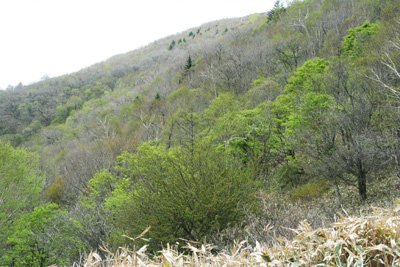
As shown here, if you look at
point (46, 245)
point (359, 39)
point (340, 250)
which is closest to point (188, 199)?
point (340, 250)

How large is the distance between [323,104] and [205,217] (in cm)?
1151

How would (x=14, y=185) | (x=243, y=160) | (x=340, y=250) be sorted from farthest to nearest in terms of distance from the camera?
(x=14, y=185) < (x=243, y=160) < (x=340, y=250)

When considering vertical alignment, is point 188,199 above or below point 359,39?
below

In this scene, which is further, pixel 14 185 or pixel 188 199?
pixel 14 185

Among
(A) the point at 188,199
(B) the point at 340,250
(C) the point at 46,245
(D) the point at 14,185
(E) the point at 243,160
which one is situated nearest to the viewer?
(B) the point at 340,250

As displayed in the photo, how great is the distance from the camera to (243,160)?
740 inches

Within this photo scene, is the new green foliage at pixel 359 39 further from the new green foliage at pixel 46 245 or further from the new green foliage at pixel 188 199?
the new green foliage at pixel 46 245

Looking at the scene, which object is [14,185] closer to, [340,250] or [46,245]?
[46,245]

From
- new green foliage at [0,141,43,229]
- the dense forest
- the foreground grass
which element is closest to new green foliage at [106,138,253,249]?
the dense forest

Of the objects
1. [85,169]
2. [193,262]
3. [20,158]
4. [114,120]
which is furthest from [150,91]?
[193,262]

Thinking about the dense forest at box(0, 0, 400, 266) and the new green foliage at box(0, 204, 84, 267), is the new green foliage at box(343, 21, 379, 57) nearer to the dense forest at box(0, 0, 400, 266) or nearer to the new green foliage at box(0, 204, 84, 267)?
the dense forest at box(0, 0, 400, 266)

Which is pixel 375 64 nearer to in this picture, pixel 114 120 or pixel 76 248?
pixel 76 248

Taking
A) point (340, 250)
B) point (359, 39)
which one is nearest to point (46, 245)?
point (340, 250)

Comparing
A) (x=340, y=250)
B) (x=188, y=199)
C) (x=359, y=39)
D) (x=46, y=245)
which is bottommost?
(x=46, y=245)
